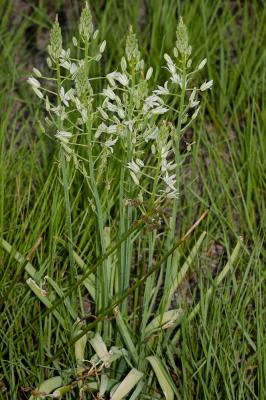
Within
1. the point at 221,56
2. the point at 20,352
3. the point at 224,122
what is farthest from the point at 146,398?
the point at 221,56

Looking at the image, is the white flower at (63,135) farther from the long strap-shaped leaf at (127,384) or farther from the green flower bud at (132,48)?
the long strap-shaped leaf at (127,384)

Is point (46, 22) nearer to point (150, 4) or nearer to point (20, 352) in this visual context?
point (150, 4)

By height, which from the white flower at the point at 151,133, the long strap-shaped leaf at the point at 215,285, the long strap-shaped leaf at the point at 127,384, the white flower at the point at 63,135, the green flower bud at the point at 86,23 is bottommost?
the long strap-shaped leaf at the point at 127,384

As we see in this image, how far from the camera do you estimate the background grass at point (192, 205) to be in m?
2.20

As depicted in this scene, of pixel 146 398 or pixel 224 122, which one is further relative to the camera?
pixel 224 122

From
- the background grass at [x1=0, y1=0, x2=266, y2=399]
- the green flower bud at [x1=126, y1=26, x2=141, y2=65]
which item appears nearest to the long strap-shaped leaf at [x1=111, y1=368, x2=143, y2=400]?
the background grass at [x1=0, y1=0, x2=266, y2=399]

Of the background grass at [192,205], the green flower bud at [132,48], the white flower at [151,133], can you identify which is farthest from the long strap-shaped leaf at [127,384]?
the green flower bud at [132,48]

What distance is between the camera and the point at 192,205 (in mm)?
2707

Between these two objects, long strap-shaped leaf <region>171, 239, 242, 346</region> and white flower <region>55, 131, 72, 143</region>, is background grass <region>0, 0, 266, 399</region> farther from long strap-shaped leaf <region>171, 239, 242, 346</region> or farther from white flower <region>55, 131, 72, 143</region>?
white flower <region>55, 131, 72, 143</region>

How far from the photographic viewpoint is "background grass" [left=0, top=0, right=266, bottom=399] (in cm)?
220

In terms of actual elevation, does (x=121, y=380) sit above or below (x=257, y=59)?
below

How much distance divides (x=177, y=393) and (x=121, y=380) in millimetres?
184

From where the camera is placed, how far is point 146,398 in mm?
2205

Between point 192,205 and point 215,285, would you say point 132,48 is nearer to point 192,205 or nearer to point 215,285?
point 215,285
